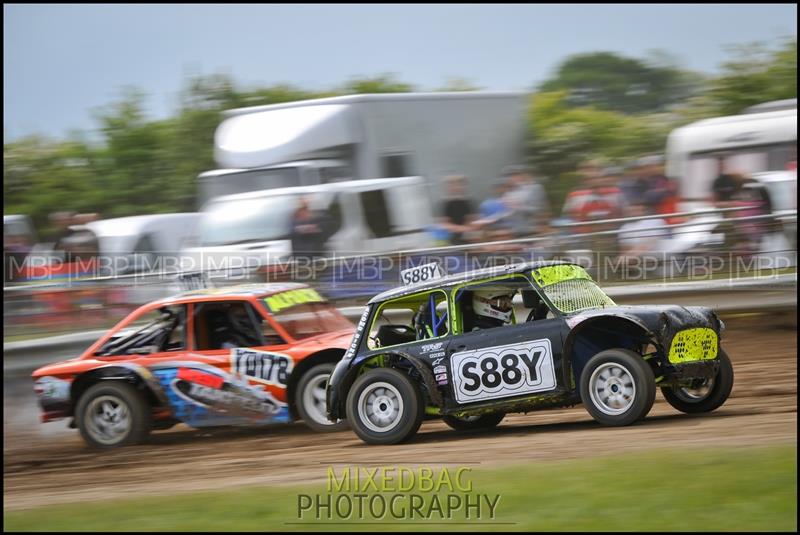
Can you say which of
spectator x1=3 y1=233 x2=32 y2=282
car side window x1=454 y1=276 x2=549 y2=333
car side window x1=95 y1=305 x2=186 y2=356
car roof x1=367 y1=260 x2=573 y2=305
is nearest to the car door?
car side window x1=454 y1=276 x2=549 y2=333

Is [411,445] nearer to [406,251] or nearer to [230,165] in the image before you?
[406,251]

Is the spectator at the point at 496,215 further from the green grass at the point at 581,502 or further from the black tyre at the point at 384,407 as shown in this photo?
the green grass at the point at 581,502

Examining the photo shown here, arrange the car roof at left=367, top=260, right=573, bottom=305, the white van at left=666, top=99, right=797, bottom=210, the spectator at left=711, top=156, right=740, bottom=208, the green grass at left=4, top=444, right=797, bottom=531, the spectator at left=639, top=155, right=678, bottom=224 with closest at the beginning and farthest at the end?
the green grass at left=4, top=444, right=797, bottom=531, the car roof at left=367, top=260, right=573, bottom=305, the spectator at left=711, top=156, right=740, bottom=208, the spectator at left=639, top=155, right=678, bottom=224, the white van at left=666, top=99, right=797, bottom=210

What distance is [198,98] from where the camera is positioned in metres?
26.0

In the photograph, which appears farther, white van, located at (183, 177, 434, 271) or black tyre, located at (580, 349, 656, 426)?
white van, located at (183, 177, 434, 271)

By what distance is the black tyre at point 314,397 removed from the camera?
9570mm

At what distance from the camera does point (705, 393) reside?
848 cm

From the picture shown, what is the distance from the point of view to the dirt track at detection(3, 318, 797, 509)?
759 centimetres

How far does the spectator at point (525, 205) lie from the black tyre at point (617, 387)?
18.2ft

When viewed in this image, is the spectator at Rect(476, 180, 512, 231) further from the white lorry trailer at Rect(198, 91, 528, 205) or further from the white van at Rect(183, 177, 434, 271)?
the white lorry trailer at Rect(198, 91, 528, 205)

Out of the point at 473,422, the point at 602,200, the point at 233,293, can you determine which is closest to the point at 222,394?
the point at 233,293

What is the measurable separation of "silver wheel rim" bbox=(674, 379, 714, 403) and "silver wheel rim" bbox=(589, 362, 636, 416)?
30.1 inches

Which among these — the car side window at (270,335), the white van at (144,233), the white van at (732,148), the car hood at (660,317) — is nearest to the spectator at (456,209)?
the white van at (732,148)

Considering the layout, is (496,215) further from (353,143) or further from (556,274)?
(556,274)
